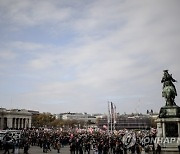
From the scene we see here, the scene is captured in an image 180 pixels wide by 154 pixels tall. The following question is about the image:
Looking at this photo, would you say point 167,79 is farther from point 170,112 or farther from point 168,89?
point 170,112

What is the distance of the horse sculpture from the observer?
32.0 metres

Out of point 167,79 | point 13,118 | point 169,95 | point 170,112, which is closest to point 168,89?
point 169,95

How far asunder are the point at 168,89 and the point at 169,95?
2.18 feet

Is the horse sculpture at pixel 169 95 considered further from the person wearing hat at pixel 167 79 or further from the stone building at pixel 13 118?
the stone building at pixel 13 118

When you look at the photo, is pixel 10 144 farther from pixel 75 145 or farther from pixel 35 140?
pixel 35 140

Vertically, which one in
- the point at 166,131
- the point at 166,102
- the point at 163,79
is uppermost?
the point at 163,79

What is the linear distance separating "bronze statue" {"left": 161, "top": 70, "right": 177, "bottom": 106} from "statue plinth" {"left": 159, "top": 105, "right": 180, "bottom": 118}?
923mm

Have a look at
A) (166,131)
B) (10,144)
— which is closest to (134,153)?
(166,131)

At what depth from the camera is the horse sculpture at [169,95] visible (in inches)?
1259

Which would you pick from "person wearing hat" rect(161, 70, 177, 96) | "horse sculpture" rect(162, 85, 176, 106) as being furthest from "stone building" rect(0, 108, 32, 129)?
"horse sculpture" rect(162, 85, 176, 106)

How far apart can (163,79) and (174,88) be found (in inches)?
65.2

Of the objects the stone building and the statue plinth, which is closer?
the statue plinth

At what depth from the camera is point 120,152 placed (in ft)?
95.2

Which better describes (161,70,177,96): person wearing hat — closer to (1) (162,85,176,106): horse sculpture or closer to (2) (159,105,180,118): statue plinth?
(1) (162,85,176,106): horse sculpture
